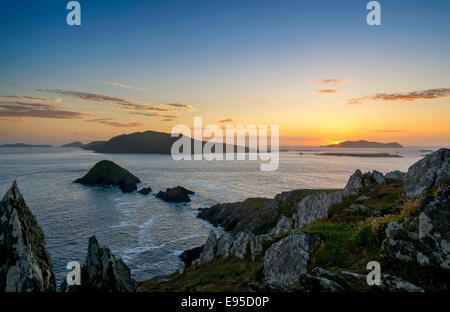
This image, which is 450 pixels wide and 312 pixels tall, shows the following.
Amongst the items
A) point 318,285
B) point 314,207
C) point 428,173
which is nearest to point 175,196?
point 314,207

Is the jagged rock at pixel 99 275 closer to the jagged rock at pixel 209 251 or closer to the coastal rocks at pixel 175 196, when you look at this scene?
the jagged rock at pixel 209 251

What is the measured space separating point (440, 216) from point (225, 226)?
201 ft

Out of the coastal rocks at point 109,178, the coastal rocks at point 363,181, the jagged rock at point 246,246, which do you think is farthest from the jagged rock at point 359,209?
the coastal rocks at point 109,178

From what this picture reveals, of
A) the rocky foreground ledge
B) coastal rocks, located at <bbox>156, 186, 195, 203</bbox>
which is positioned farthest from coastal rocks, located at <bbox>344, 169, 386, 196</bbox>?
coastal rocks, located at <bbox>156, 186, 195, 203</bbox>

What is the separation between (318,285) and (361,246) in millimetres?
5998

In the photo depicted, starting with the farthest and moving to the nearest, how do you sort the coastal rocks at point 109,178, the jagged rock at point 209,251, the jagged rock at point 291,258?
the coastal rocks at point 109,178, the jagged rock at point 209,251, the jagged rock at point 291,258

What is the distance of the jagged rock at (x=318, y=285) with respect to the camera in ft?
26.9

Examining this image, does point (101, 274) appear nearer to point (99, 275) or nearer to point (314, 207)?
point (99, 275)

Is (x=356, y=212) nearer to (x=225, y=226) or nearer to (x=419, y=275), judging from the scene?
(x=419, y=275)

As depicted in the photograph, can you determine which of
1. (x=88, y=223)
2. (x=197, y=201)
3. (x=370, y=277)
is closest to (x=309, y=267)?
(x=370, y=277)

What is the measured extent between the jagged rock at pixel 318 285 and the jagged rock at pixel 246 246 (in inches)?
523

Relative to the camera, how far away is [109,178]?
124 meters

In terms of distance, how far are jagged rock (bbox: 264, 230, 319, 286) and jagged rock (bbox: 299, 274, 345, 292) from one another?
5413mm
